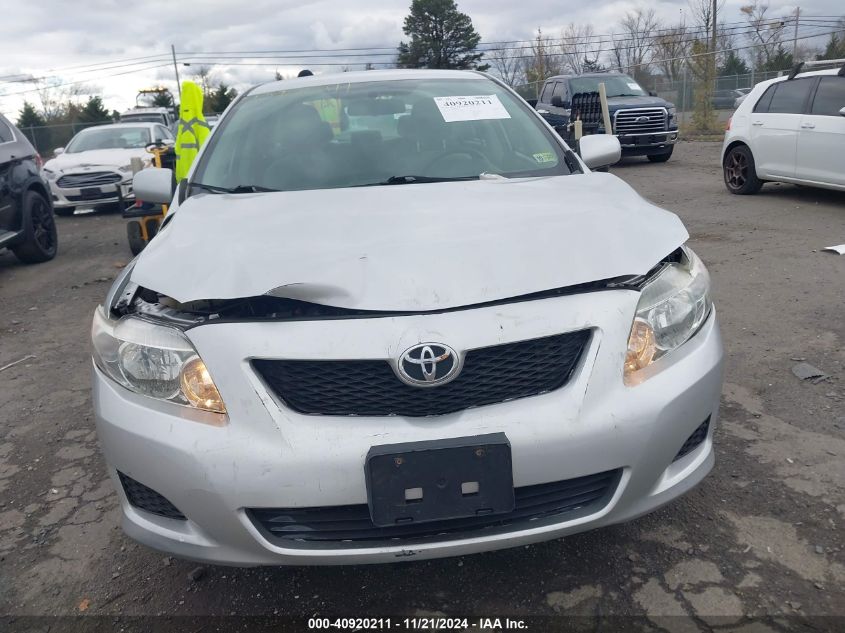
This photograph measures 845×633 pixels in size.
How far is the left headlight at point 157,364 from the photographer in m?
1.97

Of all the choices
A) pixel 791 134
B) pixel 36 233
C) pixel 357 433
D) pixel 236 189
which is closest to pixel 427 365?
pixel 357 433

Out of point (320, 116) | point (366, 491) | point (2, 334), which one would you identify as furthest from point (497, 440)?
point (2, 334)

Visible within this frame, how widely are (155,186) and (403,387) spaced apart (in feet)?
6.99

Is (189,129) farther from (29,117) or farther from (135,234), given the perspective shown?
(29,117)

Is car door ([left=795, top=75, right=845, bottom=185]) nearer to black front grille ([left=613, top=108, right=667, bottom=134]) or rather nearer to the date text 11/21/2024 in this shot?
black front grille ([left=613, top=108, right=667, bottom=134])

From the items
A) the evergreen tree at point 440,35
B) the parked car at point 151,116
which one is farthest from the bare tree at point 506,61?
the parked car at point 151,116

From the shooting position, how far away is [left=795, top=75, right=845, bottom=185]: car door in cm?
809

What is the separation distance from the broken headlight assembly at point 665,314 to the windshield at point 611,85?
45.5 ft

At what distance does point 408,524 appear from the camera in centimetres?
188

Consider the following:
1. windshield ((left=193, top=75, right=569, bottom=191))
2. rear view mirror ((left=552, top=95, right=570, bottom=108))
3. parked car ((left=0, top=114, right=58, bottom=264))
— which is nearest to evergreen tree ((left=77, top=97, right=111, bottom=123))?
rear view mirror ((left=552, top=95, right=570, bottom=108))

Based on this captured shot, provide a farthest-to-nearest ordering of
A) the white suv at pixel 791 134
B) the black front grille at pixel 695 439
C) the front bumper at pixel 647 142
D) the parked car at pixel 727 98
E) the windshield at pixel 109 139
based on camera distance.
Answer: the parked car at pixel 727 98 → the front bumper at pixel 647 142 → the windshield at pixel 109 139 → the white suv at pixel 791 134 → the black front grille at pixel 695 439

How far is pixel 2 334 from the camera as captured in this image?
5844 mm

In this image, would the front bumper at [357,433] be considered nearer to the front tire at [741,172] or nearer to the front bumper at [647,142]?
the front tire at [741,172]

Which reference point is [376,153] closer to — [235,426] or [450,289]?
[450,289]
